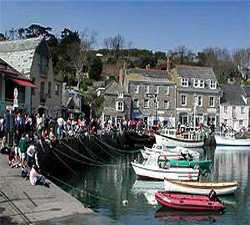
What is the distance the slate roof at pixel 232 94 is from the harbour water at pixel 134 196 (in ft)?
126

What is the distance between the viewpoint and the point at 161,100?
7462cm

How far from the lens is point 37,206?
52.8ft

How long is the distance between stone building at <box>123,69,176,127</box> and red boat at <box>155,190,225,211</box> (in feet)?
158

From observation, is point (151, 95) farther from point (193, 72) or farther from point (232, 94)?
point (232, 94)

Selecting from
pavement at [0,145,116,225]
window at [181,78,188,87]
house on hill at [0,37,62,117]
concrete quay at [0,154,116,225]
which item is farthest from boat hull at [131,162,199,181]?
window at [181,78,188,87]

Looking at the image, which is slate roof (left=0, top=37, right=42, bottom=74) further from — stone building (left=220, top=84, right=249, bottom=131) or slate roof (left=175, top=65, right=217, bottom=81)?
stone building (left=220, top=84, right=249, bottom=131)

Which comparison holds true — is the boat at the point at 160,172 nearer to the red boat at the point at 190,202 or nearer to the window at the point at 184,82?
the red boat at the point at 190,202

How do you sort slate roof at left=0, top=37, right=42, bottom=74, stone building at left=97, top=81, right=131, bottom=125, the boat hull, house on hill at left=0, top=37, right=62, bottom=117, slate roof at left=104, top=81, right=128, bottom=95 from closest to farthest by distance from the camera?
the boat hull, slate roof at left=0, top=37, right=42, bottom=74, house on hill at left=0, top=37, right=62, bottom=117, stone building at left=97, top=81, right=131, bottom=125, slate roof at left=104, top=81, right=128, bottom=95

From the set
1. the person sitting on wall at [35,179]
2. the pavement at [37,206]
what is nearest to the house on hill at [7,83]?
the person sitting on wall at [35,179]

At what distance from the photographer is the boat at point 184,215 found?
68.9 feet

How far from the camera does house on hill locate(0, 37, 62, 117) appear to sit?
1772 inches

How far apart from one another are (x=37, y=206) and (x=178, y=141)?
40937 mm

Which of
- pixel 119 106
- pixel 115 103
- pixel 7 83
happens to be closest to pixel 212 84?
pixel 119 106

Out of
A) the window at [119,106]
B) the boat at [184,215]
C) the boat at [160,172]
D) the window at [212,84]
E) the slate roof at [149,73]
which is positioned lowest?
the boat at [184,215]
